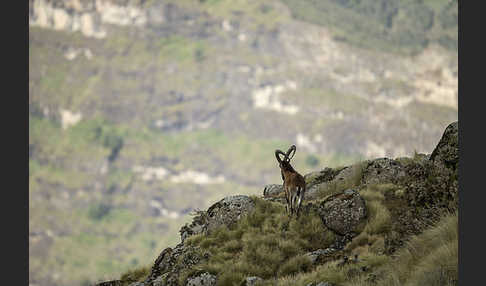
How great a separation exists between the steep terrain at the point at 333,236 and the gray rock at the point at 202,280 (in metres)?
0.03

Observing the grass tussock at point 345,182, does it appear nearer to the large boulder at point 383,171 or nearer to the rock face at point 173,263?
the large boulder at point 383,171

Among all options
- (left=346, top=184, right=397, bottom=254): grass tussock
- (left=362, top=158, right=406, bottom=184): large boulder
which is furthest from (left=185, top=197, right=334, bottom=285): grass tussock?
(left=362, top=158, right=406, bottom=184): large boulder

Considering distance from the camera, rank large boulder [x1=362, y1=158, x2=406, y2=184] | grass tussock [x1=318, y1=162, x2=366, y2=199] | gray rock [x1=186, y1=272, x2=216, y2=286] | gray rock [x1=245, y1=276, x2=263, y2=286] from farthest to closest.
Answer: grass tussock [x1=318, y1=162, x2=366, y2=199], large boulder [x1=362, y1=158, x2=406, y2=184], gray rock [x1=186, y1=272, x2=216, y2=286], gray rock [x1=245, y1=276, x2=263, y2=286]

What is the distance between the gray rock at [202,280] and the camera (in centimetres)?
1922

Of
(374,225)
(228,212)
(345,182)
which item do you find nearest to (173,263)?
(228,212)

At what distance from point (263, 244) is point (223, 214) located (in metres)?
2.98

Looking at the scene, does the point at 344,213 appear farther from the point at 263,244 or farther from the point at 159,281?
the point at 159,281

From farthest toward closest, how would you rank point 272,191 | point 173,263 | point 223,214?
point 272,191, point 223,214, point 173,263

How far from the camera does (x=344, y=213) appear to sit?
21.2 metres

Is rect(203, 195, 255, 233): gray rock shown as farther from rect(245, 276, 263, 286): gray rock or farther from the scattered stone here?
rect(245, 276, 263, 286): gray rock

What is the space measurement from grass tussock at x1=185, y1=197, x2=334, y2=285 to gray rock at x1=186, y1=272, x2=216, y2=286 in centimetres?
20

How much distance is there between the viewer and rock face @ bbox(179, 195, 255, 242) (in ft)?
75.3

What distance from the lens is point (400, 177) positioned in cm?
2408

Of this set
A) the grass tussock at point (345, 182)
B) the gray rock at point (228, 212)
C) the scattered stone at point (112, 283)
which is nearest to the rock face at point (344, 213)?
the gray rock at point (228, 212)
